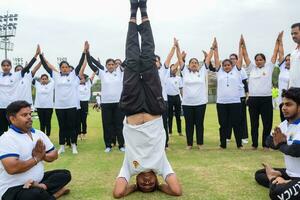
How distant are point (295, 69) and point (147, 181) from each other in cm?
337

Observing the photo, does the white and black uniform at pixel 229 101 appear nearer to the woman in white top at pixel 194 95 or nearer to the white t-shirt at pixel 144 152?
the woman in white top at pixel 194 95

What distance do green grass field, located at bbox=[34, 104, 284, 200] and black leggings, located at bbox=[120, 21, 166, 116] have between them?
1260mm

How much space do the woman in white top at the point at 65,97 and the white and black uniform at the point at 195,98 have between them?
8.47 feet

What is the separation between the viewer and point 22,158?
189 inches

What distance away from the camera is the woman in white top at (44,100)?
1049 centimetres

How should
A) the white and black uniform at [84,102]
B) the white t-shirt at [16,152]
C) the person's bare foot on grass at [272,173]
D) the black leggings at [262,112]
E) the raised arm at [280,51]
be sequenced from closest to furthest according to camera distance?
the white t-shirt at [16,152], the person's bare foot on grass at [272,173], the raised arm at [280,51], the black leggings at [262,112], the white and black uniform at [84,102]

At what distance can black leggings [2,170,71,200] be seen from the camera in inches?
182

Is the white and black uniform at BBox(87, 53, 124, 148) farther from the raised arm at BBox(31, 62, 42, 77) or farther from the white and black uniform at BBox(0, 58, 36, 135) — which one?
the white and black uniform at BBox(0, 58, 36, 135)

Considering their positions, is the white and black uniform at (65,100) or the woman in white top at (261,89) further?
the white and black uniform at (65,100)

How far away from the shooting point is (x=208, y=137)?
11.5 metres

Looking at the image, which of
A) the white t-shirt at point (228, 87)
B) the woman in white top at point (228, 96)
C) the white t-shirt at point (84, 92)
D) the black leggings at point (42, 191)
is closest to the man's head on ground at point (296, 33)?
the woman in white top at point (228, 96)

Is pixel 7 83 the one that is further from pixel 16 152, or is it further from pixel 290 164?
pixel 290 164

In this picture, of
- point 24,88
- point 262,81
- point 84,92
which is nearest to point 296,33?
point 262,81

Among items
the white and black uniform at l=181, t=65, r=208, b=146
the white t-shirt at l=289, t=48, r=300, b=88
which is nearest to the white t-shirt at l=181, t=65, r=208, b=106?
the white and black uniform at l=181, t=65, r=208, b=146
